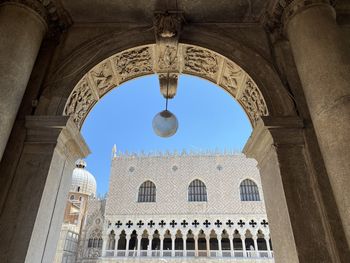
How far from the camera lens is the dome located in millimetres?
43406

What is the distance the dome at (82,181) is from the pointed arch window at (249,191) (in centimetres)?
2523

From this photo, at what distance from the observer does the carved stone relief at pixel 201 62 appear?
4012mm

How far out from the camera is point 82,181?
145ft

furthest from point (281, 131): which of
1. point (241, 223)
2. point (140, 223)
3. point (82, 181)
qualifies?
point (82, 181)

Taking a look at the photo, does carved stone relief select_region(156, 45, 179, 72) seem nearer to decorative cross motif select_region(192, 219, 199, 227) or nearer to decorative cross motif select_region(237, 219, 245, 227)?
decorative cross motif select_region(192, 219, 199, 227)

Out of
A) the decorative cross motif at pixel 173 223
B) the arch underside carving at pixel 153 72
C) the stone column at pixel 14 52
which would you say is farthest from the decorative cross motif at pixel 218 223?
the stone column at pixel 14 52

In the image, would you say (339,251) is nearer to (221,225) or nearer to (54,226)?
(54,226)

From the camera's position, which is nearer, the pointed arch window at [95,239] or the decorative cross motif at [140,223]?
the decorative cross motif at [140,223]

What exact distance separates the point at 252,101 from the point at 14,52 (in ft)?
10.4

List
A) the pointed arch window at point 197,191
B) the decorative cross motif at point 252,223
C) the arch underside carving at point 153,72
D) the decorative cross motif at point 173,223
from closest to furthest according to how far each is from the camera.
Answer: the arch underside carving at point 153,72, the decorative cross motif at point 252,223, the decorative cross motif at point 173,223, the pointed arch window at point 197,191

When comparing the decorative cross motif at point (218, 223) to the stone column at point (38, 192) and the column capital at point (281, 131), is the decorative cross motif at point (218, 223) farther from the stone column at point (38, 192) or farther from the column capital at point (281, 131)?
the stone column at point (38, 192)

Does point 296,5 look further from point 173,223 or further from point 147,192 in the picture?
point 147,192

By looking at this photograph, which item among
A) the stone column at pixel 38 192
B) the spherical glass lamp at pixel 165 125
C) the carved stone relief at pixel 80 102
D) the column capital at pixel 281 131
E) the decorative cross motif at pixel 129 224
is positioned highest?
the decorative cross motif at pixel 129 224

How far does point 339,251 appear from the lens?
7.82ft
